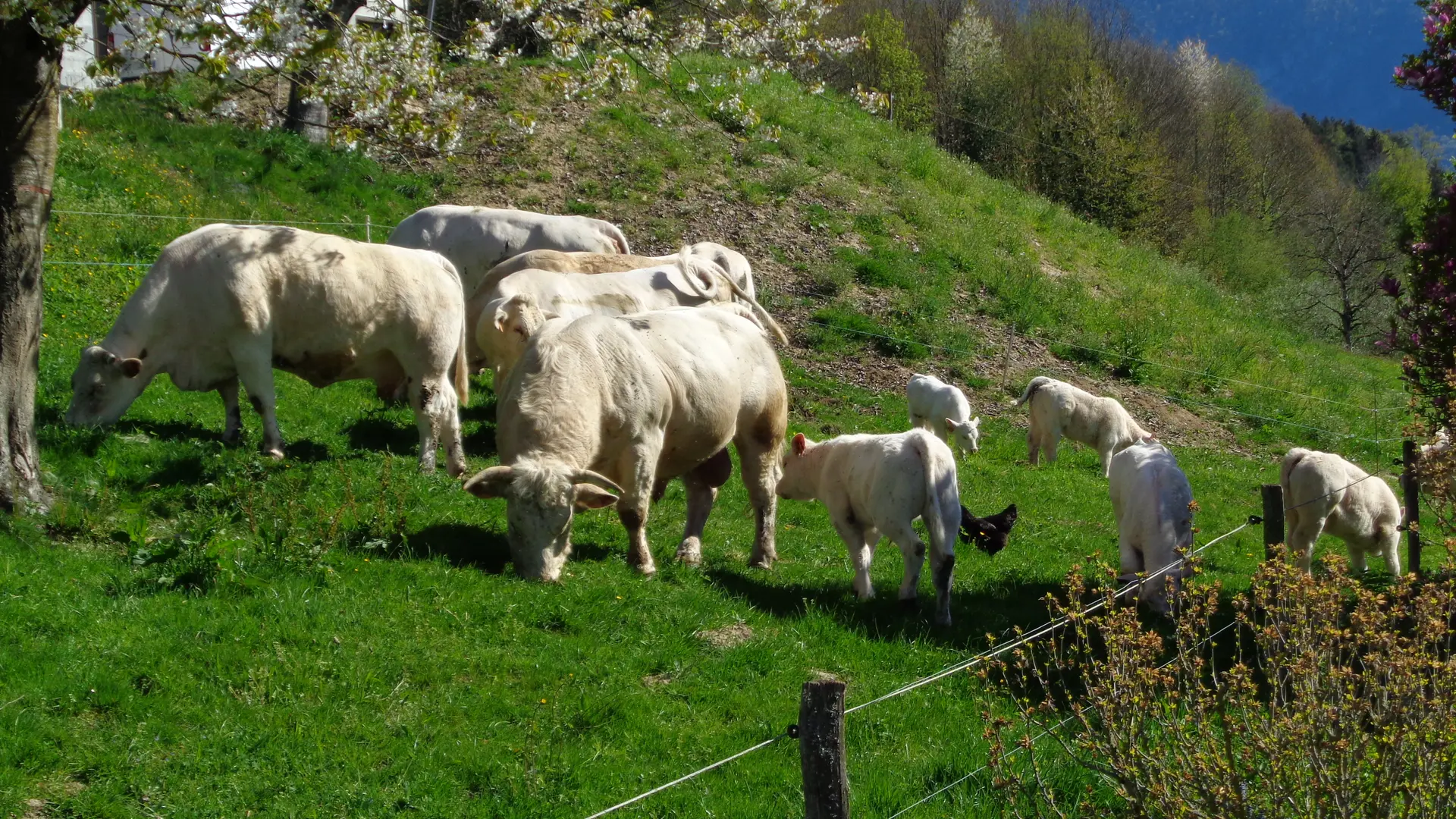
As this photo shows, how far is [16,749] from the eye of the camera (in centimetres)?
586

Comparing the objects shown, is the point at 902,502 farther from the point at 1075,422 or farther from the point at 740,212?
the point at 740,212

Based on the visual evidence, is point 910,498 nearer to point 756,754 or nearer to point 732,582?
point 732,582

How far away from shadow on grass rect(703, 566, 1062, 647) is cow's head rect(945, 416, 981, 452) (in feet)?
22.7

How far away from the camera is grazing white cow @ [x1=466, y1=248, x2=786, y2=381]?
13.4m

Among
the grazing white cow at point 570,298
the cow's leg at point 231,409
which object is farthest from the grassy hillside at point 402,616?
the grazing white cow at point 570,298

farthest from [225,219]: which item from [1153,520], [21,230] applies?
[1153,520]

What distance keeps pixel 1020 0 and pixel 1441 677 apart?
66885 millimetres

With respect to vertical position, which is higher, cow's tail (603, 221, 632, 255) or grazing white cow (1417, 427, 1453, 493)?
cow's tail (603, 221, 632, 255)

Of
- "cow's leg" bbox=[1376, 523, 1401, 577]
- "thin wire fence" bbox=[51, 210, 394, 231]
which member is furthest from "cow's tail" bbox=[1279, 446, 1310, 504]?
"thin wire fence" bbox=[51, 210, 394, 231]

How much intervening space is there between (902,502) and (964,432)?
27.6 ft

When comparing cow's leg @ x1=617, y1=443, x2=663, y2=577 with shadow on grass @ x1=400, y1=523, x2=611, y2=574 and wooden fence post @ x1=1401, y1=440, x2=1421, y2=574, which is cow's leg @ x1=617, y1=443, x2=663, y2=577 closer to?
shadow on grass @ x1=400, y1=523, x2=611, y2=574

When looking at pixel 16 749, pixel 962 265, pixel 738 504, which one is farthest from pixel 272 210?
pixel 16 749

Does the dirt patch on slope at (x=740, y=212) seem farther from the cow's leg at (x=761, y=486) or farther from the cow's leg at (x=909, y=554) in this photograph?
the cow's leg at (x=909, y=554)

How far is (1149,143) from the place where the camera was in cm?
5041
